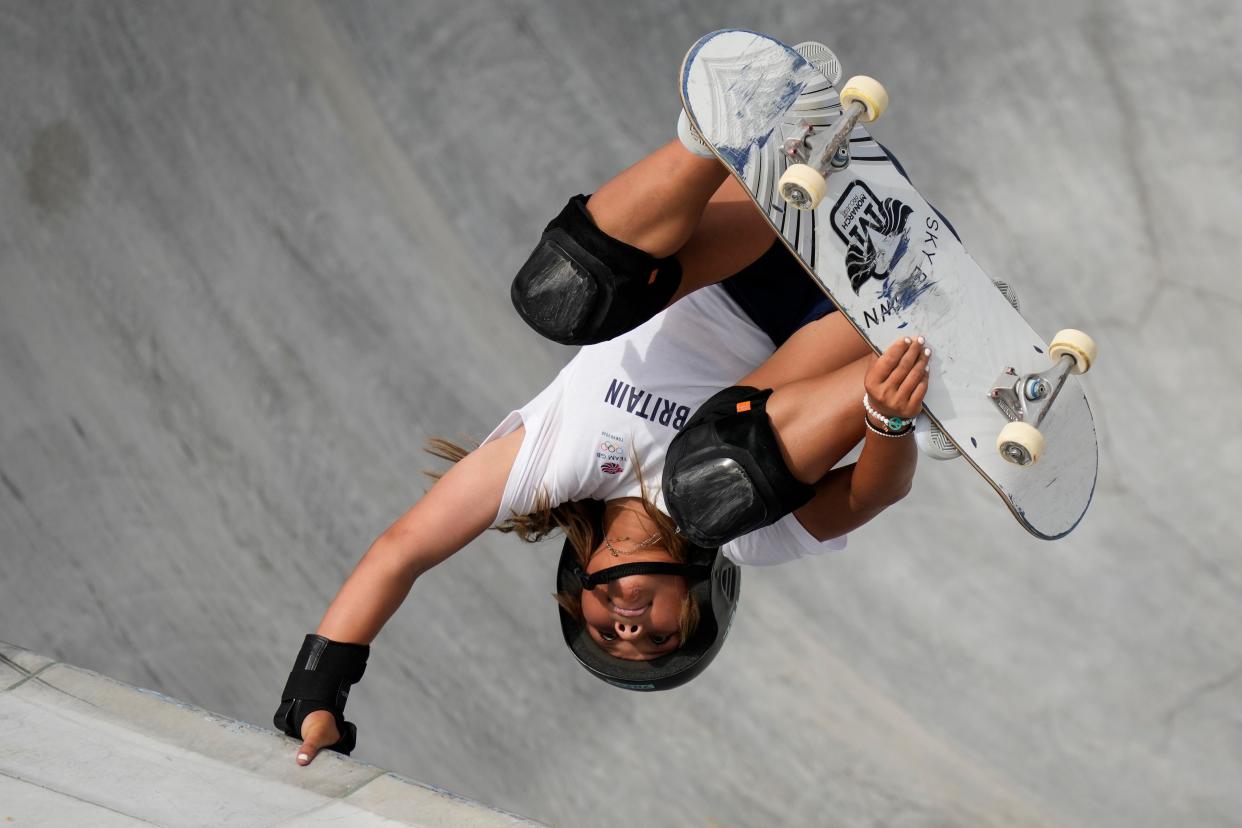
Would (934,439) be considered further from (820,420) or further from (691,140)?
(691,140)

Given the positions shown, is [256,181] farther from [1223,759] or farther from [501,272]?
[1223,759]

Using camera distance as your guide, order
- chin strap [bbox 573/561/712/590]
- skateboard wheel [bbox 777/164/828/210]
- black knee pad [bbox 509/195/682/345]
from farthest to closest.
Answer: chin strap [bbox 573/561/712/590] → black knee pad [bbox 509/195/682/345] → skateboard wheel [bbox 777/164/828/210]

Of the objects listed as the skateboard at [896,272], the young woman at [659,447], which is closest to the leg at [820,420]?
the young woman at [659,447]

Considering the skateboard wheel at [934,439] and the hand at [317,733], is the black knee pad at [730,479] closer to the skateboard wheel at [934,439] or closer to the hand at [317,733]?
the skateboard wheel at [934,439]

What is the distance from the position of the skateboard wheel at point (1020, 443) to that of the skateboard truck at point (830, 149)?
1.82 ft

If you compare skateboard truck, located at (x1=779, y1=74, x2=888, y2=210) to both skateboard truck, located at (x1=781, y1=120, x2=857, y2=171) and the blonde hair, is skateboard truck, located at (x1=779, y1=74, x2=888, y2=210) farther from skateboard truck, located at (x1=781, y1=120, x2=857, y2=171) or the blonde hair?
the blonde hair

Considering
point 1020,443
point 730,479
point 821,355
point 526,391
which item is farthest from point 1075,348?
point 526,391

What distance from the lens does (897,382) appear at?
8.33 ft

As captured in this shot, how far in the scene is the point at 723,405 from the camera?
2.80m

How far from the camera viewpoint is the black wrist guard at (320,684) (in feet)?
9.65

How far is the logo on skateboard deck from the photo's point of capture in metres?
2.66

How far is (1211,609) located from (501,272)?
9.39ft

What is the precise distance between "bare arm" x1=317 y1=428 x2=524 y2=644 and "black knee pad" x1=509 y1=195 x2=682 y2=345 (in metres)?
0.34

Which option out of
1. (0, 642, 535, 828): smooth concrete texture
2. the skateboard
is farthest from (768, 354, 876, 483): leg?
(0, 642, 535, 828): smooth concrete texture
